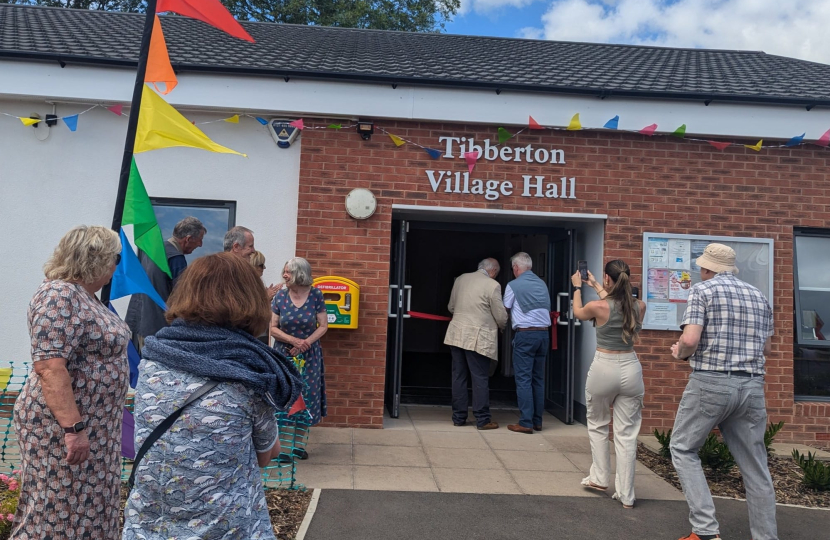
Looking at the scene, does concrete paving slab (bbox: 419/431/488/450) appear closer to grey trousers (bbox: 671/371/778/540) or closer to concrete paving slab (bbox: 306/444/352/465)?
concrete paving slab (bbox: 306/444/352/465)

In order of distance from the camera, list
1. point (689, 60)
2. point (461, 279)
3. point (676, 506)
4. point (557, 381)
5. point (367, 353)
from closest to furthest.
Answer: point (676, 506), point (367, 353), point (461, 279), point (557, 381), point (689, 60)

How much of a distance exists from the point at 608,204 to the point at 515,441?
2612 mm

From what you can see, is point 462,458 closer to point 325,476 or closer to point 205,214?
point 325,476

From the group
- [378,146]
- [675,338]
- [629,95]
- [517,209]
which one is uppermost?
[629,95]

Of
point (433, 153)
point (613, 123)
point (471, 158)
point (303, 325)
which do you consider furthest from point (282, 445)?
point (613, 123)

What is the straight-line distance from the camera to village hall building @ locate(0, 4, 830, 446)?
6.94 m

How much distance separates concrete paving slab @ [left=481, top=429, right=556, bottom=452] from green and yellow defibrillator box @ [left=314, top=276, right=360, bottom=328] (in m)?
1.74

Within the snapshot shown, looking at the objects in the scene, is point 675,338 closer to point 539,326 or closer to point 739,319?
point 539,326

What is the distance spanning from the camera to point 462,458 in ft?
19.9

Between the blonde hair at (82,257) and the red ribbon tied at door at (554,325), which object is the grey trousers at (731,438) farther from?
the red ribbon tied at door at (554,325)

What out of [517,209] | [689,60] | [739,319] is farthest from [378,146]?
[689,60]

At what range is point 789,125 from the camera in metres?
7.21

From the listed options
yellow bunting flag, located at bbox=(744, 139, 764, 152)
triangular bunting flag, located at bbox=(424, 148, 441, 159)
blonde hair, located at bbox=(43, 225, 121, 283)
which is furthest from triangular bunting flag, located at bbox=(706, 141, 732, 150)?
blonde hair, located at bbox=(43, 225, 121, 283)

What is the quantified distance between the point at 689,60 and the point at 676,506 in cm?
799
